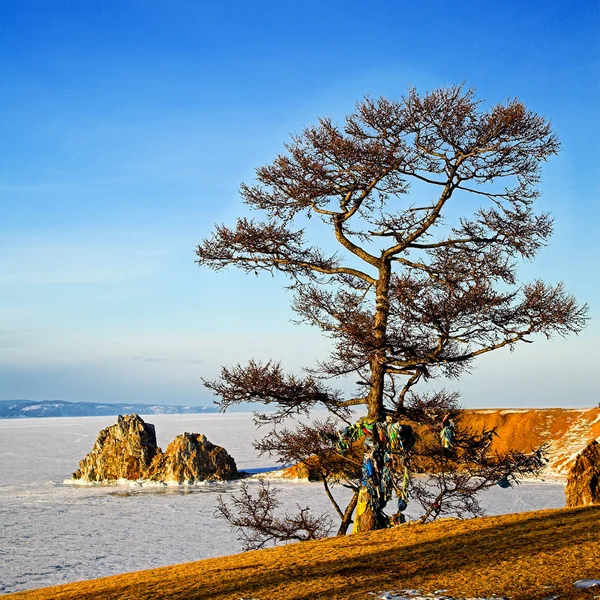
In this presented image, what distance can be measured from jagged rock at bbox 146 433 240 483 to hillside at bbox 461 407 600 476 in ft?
40.0

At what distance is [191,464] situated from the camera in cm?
3228

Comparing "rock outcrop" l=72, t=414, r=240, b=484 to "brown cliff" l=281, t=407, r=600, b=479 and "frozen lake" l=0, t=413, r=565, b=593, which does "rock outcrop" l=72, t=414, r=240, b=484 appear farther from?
"brown cliff" l=281, t=407, r=600, b=479

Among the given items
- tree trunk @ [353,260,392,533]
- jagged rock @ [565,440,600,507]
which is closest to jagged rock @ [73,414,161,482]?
tree trunk @ [353,260,392,533]

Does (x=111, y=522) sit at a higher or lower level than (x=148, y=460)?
lower

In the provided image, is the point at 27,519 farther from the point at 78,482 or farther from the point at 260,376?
the point at 260,376

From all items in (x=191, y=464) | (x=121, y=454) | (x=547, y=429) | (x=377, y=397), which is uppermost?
(x=377, y=397)

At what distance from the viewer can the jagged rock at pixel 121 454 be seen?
1302 inches

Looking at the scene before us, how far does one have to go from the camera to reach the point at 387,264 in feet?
37.9

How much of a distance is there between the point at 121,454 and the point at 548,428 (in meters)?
22.0

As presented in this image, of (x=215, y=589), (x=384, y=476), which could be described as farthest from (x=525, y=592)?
(x=384, y=476)

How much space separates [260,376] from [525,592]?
5945 mm

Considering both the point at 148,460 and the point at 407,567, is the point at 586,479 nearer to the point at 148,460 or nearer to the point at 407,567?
the point at 407,567

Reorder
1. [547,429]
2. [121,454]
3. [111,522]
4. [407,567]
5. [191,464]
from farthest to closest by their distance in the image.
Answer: [547,429], [121,454], [191,464], [111,522], [407,567]

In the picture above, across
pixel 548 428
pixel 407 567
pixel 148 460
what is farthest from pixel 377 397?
pixel 548 428
